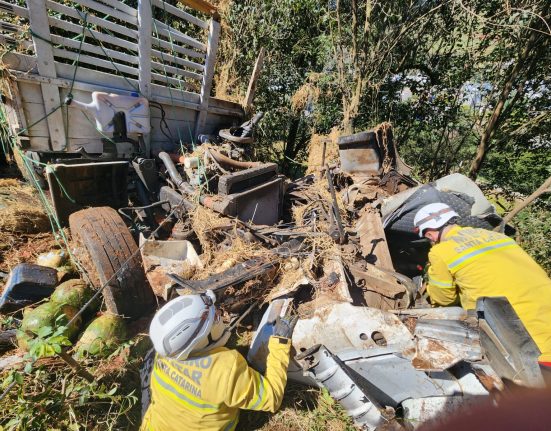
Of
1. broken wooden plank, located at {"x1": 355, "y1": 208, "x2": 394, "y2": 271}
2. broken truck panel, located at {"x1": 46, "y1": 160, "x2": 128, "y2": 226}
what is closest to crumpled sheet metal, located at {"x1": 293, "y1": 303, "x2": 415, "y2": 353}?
broken wooden plank, located at {"x1": 355, "y1": 208, "x2": 394, "y2": 271}

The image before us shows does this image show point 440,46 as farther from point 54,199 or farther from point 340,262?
point 54,199

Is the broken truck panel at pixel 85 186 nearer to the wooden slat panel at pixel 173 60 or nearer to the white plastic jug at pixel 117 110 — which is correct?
the white plastic jug at pixel 117 110

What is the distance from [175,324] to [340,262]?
1687mm

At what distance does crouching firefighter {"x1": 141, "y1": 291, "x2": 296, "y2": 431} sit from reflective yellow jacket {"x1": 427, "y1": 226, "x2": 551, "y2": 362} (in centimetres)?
176

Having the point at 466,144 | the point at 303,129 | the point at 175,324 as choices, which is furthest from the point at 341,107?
the point at 175,324

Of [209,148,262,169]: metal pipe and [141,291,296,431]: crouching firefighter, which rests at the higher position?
[209,148,262,169]: metal pipe

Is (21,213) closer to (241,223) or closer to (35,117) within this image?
(35,117)

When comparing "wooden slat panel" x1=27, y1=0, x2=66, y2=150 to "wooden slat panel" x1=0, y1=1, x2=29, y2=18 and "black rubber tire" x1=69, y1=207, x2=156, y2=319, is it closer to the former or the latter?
"wooden slat panel" x1=0, y1=1, x2=29, y2=18

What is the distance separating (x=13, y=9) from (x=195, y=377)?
3.81 m

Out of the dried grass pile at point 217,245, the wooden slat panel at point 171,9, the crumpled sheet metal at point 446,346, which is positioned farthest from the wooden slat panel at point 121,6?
the crumpled sheet metal at point 446,346

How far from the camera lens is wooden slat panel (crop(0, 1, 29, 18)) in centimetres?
269

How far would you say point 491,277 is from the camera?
2.15 meters

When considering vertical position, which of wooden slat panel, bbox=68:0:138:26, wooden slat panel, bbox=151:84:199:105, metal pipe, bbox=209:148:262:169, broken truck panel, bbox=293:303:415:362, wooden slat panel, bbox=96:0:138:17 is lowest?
broken truck panel, bbox=293:303:415:362

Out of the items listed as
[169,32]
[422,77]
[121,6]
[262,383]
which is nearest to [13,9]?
[121,6]
